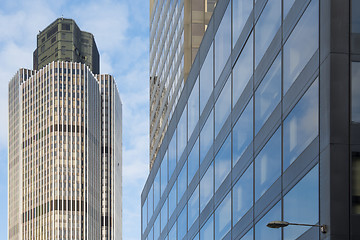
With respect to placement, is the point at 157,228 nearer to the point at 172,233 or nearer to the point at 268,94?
the point at 172,233

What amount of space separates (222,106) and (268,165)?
9.18m

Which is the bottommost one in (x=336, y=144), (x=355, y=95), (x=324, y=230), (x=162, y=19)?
(x=324, y=230)

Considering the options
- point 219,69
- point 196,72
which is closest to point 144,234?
point 196,72

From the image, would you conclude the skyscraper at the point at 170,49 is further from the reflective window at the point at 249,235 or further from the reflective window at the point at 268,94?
the reflective window at the point at 268,94

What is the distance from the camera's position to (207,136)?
3847cm

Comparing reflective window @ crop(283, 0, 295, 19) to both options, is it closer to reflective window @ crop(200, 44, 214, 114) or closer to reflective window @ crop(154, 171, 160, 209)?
reflective window @ crop(200, 44, 214, 114)

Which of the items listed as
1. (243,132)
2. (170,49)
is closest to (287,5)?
(243,132)

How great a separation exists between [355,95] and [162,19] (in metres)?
52.0

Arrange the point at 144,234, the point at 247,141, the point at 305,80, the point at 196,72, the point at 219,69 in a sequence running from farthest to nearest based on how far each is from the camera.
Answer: the point at 144,234 < the point at 196,72 < the point at 219,69 < the point at 247,141 < the point at 305,80

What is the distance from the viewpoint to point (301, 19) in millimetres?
22656

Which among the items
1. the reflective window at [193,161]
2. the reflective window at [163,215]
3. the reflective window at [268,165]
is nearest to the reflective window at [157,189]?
the reflective window at [163,215]

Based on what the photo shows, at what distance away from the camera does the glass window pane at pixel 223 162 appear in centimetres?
3312

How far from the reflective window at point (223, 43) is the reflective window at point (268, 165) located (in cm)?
791

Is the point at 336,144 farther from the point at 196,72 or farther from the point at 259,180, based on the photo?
the point at 196,72
